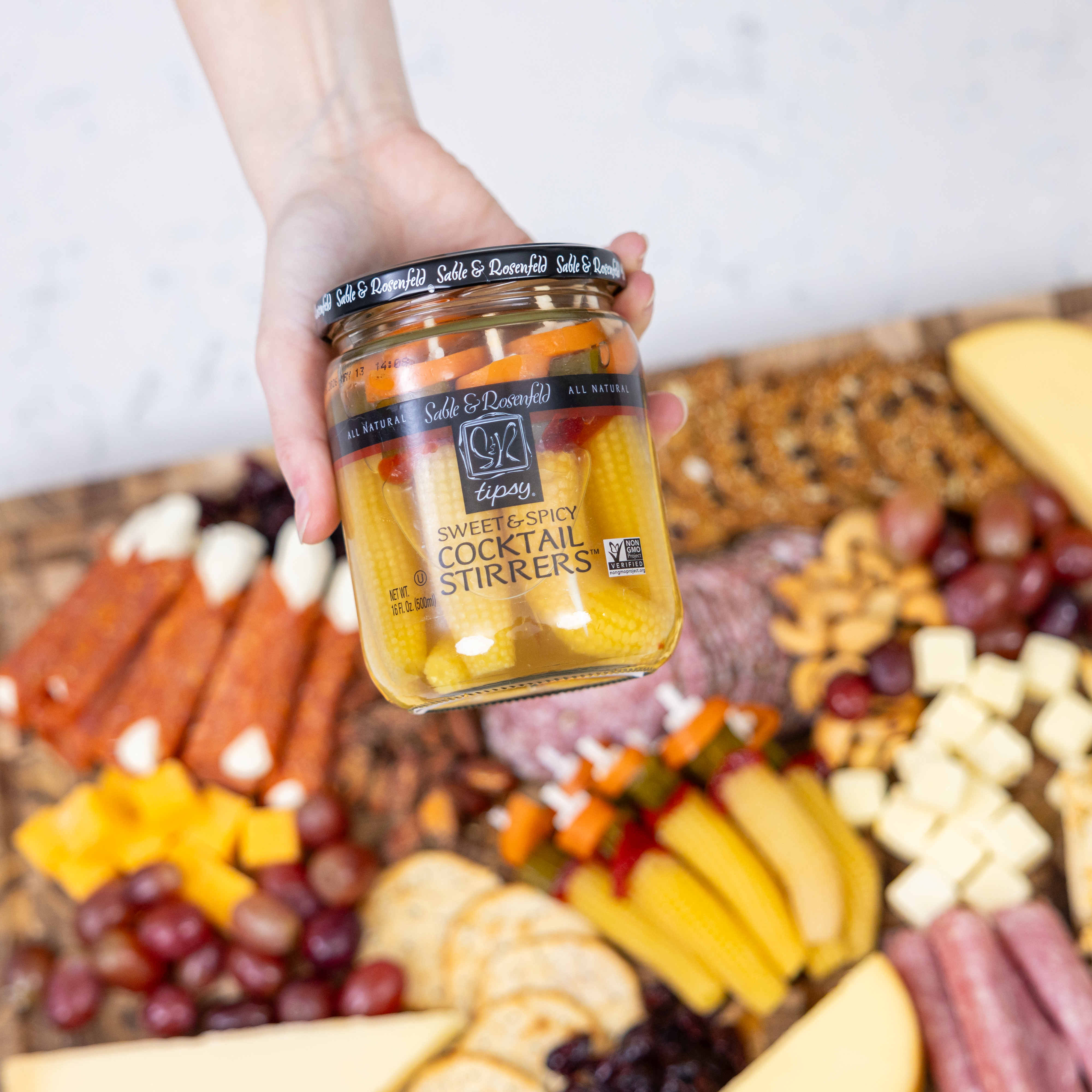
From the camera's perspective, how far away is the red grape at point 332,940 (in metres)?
2.34

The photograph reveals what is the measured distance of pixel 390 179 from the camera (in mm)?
1859

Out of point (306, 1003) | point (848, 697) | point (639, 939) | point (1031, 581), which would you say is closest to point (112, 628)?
point (306, 1003)

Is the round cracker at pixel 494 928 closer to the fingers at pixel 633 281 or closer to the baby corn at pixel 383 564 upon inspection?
the baby corn at pixel 383 564

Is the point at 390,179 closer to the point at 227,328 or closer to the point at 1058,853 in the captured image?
the point at 227,328

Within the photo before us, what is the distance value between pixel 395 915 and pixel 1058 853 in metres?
1.66

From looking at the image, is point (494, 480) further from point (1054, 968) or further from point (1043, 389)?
point (1043, 389)

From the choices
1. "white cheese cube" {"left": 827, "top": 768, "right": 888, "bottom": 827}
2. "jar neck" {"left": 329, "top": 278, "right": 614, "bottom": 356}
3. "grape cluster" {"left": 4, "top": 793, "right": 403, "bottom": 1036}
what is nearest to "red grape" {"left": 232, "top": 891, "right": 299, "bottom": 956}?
"grape cluster" {"left": 4, "top": 793, "right": 403, "bottom": 1036}

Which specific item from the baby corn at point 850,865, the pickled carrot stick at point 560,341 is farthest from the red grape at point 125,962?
the pickled carrot stick at point 560,341

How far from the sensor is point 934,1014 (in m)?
2.12

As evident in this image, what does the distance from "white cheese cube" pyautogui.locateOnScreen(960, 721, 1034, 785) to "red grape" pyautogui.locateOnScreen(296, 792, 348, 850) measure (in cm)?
161

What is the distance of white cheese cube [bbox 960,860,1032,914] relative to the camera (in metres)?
2.29

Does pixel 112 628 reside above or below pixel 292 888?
above

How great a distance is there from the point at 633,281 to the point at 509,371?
456mm

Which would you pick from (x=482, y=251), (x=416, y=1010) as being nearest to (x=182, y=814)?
(x=416, y=1010)
